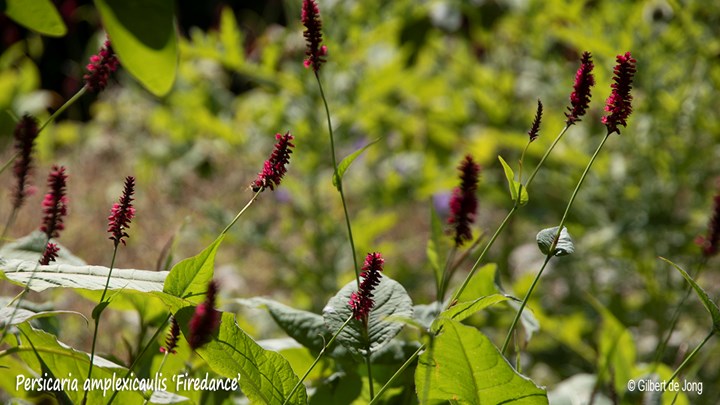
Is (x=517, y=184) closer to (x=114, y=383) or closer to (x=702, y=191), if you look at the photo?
(x=114, y=383)

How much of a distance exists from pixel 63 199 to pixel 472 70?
1942 millimetres

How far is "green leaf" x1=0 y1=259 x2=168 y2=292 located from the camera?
55 cm

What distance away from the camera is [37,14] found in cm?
45

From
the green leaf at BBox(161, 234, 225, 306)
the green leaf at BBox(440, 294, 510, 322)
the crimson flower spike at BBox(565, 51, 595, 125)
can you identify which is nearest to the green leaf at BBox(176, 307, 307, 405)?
the green leaf at BBox(161, 234, 225, 306)

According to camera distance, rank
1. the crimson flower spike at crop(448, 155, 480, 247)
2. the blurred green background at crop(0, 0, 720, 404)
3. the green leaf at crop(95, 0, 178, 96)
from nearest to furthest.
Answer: the green leaf at crop(95, 0, 178, 96) → the crimson flower spike at crop(448, 155, 480, 247) → the blurred green background at crop(0, 0, 720, 404)

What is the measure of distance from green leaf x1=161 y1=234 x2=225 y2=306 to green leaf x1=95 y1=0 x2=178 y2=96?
0.18 metres

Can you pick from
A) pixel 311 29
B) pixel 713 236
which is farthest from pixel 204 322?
pixel 713 236

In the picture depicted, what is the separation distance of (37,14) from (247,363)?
0.89 feet

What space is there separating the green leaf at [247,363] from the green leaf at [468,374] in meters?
0.10

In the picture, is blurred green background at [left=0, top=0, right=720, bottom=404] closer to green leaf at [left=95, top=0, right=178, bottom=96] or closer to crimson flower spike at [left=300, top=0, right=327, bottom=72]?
crimson flower spike at [left=300, top=0, right=327, bottom=72]

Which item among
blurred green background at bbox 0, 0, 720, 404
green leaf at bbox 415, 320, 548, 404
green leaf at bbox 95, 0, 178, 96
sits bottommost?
green leaf at bbox 415, 320, 548, 404

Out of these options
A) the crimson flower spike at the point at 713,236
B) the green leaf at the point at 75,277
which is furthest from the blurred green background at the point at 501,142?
the green leaf at the point at 75,277

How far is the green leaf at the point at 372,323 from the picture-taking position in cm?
59

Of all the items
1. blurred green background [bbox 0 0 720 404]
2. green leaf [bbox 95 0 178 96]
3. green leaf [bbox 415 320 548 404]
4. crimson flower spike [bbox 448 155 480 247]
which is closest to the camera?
green leaf [bbox 95 0 178 96]
